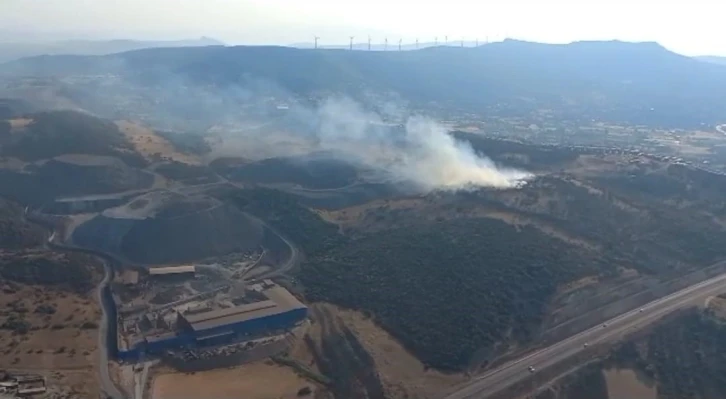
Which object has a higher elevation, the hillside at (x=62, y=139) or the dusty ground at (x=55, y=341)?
the hillside at (x=62, y=139)

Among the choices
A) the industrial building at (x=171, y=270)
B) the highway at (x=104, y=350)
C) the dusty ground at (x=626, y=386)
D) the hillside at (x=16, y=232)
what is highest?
the hillside at (x=16, y=232)

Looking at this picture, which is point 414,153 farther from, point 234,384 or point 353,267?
point 234,384

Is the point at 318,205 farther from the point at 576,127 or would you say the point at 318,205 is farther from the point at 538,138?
the point at 576,127

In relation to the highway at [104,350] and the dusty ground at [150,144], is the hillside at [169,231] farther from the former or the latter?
the dusty ground at [150,144]

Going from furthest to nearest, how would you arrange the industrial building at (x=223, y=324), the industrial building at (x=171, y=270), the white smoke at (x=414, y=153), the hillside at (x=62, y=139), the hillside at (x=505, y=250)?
the hillside at (x=62, y=139) → the white smoke at (x=414, y=153) → the industrial building at (x=171, y=270) → the hillside at (x=505, y=250) → the industrial building at (x=223, y=324)

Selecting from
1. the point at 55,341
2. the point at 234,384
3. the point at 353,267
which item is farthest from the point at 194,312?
the point at 353,267

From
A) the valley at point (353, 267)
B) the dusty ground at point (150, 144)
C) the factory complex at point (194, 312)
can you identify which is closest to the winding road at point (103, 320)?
the valley at point (353, 267)
